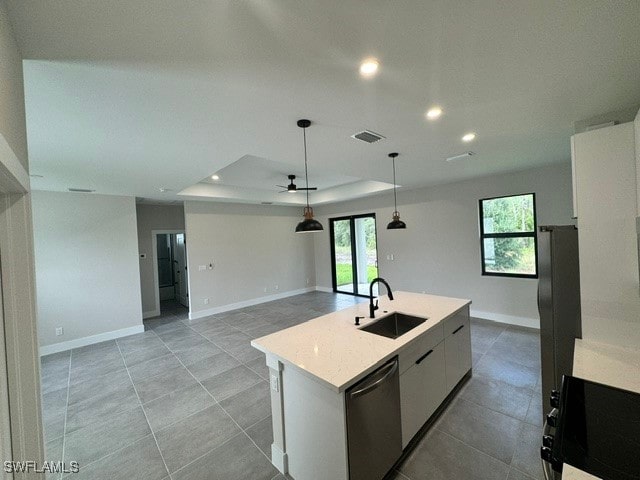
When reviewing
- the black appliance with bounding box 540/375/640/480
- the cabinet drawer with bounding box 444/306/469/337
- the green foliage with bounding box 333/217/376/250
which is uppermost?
the green foliage with bounding box 333/217/376/250

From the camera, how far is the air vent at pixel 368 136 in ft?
7.87

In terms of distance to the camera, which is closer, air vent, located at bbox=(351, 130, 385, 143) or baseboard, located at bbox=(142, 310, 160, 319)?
air vent, located at bbox=(351, 130, 385, 143)

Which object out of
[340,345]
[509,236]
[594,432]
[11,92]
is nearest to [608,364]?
[594,432]

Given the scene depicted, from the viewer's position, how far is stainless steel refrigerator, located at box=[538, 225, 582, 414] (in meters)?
1.91

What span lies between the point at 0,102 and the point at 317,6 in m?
1.22

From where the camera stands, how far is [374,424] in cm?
149

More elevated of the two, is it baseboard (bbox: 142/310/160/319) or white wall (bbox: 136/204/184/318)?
white wall (bbox: 136/204/184/318)

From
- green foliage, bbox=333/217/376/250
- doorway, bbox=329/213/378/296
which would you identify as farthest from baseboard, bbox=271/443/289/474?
green foliage, bbox=333/217/376/250

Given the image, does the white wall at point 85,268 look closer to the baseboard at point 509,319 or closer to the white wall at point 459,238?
the white wall at point 459,238

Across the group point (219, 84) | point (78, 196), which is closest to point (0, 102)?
point (219, 84)

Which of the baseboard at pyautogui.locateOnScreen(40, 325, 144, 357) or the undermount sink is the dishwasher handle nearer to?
the undermount sink

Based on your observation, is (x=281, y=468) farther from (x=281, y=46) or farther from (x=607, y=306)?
(x=281, y=46)

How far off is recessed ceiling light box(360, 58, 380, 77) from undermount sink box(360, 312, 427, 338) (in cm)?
195

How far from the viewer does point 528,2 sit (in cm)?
106
